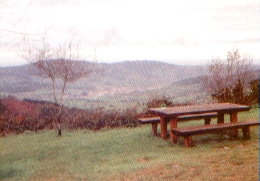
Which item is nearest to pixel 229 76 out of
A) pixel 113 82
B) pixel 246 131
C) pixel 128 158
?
pixel 246 131

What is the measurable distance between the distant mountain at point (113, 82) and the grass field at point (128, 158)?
13207mm

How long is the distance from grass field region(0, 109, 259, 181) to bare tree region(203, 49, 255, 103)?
589 cm

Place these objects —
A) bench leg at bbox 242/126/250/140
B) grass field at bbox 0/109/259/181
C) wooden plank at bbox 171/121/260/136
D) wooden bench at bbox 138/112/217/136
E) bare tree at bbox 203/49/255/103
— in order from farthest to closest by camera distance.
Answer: bare tree at bbox 203/49/255/103, wooden bench at bbox 138/112/217/136, bench leg at bbox 242/126/250/140, wooden plank at bbox 171/121/260/136, grass field at bbox 0/109/259/181

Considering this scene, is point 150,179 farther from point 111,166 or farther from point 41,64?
point 41,64

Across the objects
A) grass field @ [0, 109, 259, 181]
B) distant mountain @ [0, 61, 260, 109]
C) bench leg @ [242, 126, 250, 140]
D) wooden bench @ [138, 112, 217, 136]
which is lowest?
grass field @ [0, 109, 259, 181]

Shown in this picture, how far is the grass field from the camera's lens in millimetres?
5070

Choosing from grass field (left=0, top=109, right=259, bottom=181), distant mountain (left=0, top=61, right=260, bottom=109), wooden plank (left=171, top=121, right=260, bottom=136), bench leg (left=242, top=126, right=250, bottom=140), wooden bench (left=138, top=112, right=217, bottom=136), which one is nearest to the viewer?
grass field (left=0, top=109, right=259, bottom=181)

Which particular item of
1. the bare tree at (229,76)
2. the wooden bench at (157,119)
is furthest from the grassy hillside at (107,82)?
the wooden bench at (157,119)

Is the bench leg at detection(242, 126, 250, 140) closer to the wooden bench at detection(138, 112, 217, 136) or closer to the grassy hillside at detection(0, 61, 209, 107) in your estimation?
the wooden bench at detection(138, 112, 217, 136)

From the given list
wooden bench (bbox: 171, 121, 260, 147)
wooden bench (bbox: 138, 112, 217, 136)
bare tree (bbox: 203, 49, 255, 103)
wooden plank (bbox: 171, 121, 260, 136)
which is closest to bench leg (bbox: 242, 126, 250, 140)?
wooden bench (bbox: 171, 121, 260, 147)

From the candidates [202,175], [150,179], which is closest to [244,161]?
[202,175]

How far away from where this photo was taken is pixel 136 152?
728cm

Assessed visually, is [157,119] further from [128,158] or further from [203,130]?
[128,158]

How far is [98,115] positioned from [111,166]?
6751 millimetres
